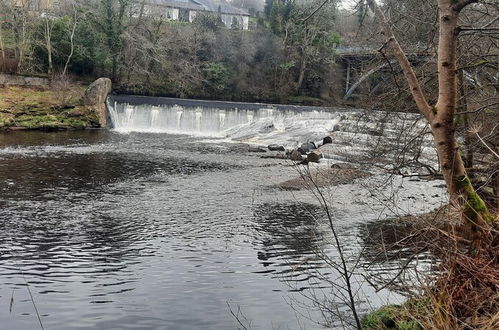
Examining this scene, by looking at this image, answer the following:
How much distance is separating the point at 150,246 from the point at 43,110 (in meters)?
26.3

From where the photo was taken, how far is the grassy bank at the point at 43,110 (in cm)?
3183

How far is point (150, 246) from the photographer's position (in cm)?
1057

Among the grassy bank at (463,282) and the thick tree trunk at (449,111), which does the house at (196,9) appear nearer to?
the thick tree trunk at (449,111)

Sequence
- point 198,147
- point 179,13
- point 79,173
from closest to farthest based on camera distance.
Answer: point 79,173 < point 198,147 < point 179,13

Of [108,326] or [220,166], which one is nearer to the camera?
[108,326]

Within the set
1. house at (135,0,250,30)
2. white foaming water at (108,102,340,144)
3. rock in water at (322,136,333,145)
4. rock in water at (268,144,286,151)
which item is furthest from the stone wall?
house at (135,0,250,30)

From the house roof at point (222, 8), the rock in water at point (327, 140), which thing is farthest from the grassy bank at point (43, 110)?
the house roof at point (222, 8)

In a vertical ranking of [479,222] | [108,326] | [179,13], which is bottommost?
[108,326]

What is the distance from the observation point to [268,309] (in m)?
7.79

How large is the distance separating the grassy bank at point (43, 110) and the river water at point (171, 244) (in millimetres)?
12153

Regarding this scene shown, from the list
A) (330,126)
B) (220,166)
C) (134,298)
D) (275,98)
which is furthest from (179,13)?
(134,298)

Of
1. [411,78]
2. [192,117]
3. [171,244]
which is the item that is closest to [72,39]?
[192,117]

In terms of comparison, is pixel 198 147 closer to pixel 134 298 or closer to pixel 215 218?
pixel 215 218

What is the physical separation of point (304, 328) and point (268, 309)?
83 cm
